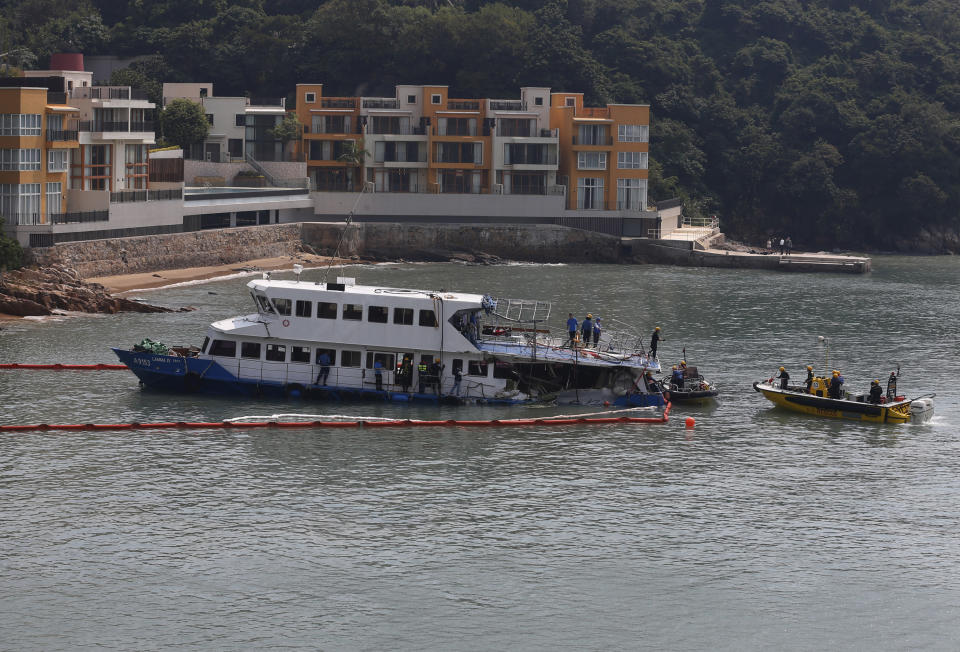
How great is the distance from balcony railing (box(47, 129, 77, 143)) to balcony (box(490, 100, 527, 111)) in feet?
136

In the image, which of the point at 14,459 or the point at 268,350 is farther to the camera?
the point at 268,350

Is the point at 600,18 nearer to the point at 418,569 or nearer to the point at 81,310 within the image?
the point at 81,310

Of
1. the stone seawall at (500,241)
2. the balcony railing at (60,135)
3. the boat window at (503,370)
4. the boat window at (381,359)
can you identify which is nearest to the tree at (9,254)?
the balcony railing at (60,135)

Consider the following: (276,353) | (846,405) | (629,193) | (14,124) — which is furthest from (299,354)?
(629,193)

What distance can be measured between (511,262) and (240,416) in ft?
214

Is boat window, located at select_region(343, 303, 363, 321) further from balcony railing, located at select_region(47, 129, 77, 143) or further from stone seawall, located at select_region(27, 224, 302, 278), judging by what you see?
balcony railing, located at select_region(47, 129, 77, 143)

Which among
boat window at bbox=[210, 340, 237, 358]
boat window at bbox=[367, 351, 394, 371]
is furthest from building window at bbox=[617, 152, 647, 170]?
boat window at bbox=[210, 340, 237, 358]

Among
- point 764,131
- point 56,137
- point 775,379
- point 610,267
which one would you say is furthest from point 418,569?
point 764,131

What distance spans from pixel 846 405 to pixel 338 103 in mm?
77819

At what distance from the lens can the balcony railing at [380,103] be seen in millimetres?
122812

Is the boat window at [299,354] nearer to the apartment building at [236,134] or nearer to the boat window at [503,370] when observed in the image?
the boat window at [503,370]

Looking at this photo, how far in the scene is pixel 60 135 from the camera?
292 ft

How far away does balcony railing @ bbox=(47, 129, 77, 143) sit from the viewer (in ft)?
288

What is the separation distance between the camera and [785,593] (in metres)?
36.8
